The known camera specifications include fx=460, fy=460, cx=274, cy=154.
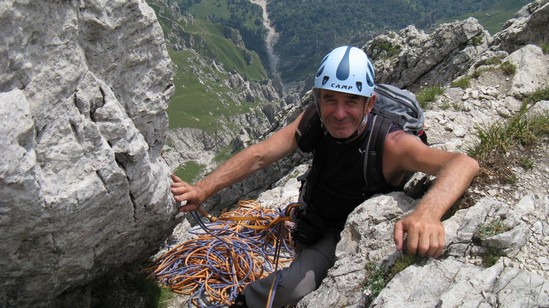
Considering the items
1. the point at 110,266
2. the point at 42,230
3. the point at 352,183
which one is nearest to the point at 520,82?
the point at 352,183

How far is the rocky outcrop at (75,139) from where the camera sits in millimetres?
5320

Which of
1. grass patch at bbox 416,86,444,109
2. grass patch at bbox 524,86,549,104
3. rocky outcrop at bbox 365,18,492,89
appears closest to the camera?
grass patch at bbox 524,86,549,104

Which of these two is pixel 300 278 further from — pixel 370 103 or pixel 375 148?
pixel 370 103

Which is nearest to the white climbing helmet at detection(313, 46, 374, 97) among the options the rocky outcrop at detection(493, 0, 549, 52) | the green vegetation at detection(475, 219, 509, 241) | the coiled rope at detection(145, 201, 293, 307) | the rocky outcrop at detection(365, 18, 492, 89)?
the green vegetation at detection(475, 219, 509, 241)

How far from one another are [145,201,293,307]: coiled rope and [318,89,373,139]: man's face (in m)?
3.10

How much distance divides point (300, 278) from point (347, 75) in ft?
11.8

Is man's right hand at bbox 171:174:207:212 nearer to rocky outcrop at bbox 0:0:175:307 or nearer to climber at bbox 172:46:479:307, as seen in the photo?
climber at bbox 172:46:479:307

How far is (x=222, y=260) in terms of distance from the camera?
1045cm

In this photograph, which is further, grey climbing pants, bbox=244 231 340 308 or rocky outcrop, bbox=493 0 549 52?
rocky outcrop, bbox=493 0 549 52

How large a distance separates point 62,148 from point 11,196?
857 mm

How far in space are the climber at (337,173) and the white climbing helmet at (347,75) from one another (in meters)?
0.02

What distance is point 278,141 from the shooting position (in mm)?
8883

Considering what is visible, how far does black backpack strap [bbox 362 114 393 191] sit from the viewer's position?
7.40 metres

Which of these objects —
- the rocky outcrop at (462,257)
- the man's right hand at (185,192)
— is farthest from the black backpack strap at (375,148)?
the man's right hand at (185,192)
